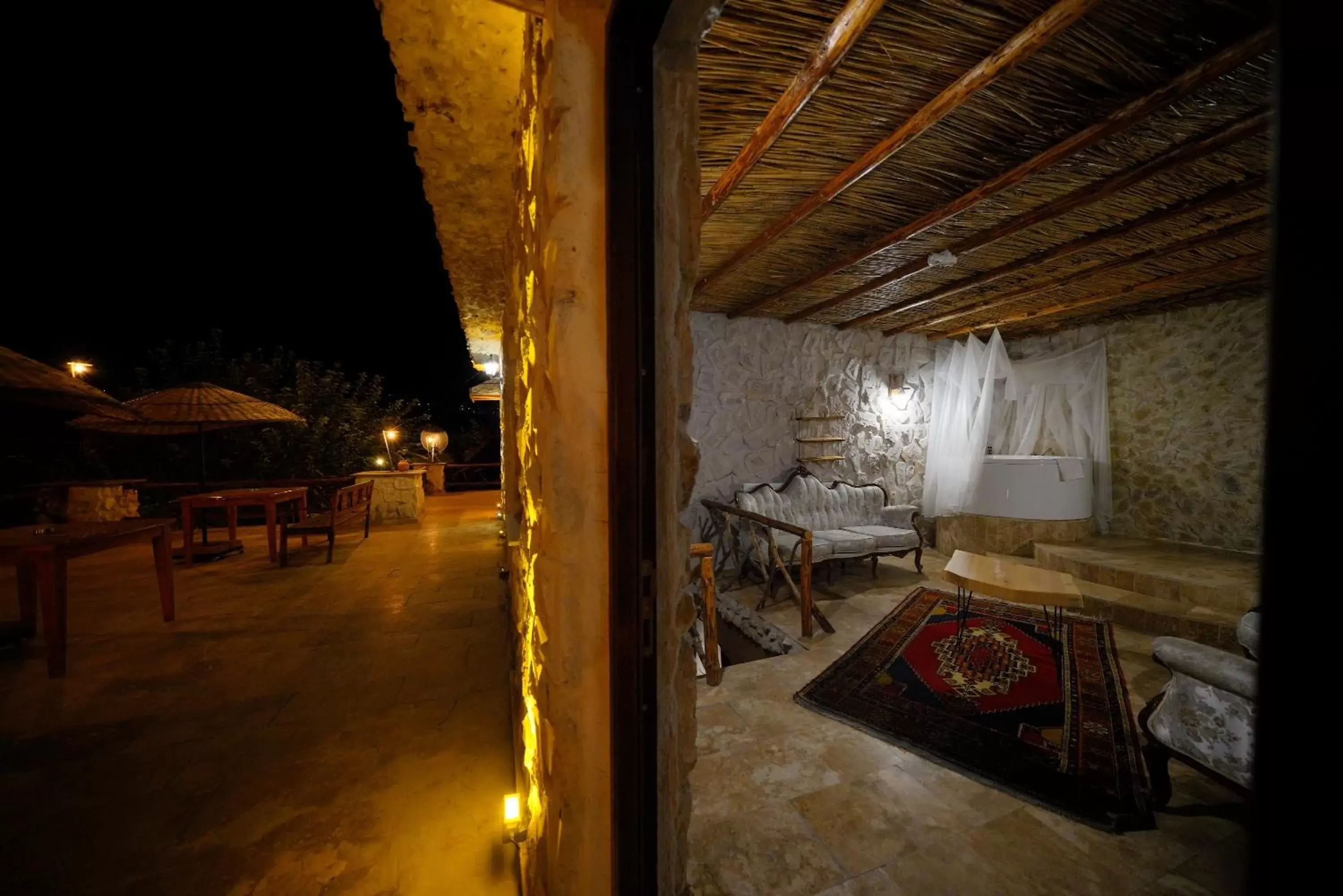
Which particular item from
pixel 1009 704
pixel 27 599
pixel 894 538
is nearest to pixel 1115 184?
pixel 1009 704

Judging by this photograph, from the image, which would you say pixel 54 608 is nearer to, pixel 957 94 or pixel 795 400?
pixel 957 94

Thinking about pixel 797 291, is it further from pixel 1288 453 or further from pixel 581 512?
pixel 1288 453

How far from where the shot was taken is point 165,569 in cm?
342

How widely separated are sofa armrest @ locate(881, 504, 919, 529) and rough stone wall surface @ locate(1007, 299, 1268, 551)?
2.47 m

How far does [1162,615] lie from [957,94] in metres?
4.29

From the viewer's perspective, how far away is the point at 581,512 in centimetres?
110

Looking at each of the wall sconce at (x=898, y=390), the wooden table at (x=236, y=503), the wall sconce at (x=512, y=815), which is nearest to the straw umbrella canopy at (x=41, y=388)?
the wooden table at (x=236, y=503)

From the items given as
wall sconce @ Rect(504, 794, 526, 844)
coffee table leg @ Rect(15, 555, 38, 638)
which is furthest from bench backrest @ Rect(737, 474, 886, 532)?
coffee table leg @ Rect(15, 555, 38, 638)

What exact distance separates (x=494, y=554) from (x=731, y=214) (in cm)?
423

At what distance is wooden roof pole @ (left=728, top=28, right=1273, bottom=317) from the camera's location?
6.47 feet

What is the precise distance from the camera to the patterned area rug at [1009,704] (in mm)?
2195

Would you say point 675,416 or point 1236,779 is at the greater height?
point 675,416

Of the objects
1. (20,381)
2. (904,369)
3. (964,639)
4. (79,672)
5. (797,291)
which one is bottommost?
(964,639)

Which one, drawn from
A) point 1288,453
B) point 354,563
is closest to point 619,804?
point 1288,453
